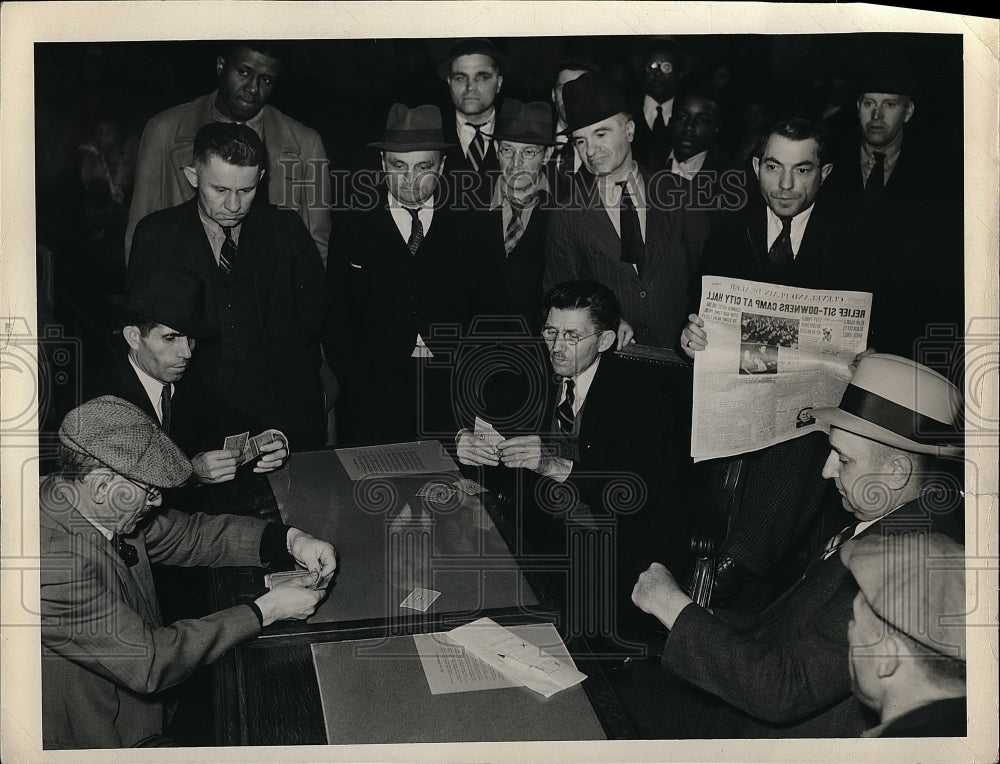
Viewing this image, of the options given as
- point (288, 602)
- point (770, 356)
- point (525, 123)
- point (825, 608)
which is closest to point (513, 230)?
point (525, 123)

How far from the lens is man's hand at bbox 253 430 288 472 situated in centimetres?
309

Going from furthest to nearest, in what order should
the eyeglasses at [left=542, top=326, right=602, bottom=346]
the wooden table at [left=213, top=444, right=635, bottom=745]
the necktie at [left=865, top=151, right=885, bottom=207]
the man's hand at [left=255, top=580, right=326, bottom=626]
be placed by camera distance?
the eyeglasses at [left=542, top=326, right=602, bottom=346]
the necktie at [left=865, top=151, right=885, bottom=207]
the man's hand at [left=255, top=580, right=326, bottom=626]
the wooden table at [left=213, top=444, right=635, bottom=745]

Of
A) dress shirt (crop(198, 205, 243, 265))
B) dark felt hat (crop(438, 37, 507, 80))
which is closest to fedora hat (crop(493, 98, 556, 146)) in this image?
dark felt hat (crop(438, 37, 507, 80))

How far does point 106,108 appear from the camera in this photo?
2.90 m

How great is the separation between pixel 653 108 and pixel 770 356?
2.72ft

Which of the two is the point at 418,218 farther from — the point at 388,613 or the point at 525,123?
the point at 388,613

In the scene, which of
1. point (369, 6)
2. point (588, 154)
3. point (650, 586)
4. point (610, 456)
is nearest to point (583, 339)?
point (610, 456)

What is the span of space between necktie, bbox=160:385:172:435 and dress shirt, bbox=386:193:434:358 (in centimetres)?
76

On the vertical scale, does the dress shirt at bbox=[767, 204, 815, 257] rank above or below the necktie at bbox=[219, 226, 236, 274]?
above

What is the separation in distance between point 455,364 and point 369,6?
1103mm

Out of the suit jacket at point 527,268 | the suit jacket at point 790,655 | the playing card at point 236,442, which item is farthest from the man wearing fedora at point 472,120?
the suit jacket at point 790,655

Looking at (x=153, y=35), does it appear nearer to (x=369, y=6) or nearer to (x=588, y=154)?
(x=369, y=6)

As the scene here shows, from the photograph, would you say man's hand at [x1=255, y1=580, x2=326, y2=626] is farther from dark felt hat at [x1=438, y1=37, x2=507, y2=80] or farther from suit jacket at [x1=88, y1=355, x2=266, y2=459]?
dark felt hat at [x1=438, y1=37, x2=507, y2=80]

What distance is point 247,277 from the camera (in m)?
3.02
